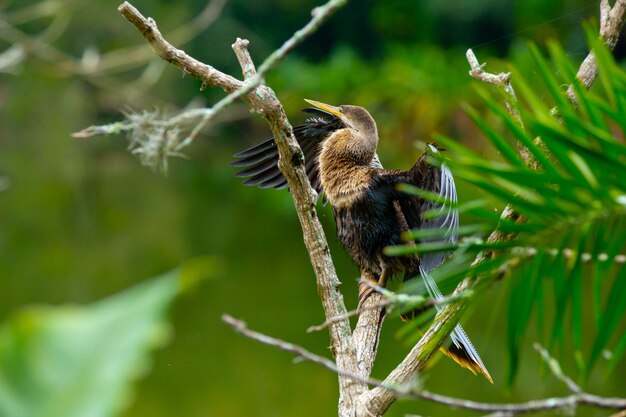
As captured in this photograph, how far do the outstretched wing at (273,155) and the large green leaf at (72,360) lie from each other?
2.14m

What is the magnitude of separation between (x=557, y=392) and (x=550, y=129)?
4740 millimetres

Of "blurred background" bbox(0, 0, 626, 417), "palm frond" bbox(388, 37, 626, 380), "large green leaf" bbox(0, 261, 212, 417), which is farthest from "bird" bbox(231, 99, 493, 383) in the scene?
"large green leaf" bbox(0, 261, 212, 417)

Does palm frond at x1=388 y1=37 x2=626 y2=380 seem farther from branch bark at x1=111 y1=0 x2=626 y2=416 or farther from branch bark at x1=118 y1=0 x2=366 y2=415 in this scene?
branch bark at x1=118 y1=0 x2=366 y2=415

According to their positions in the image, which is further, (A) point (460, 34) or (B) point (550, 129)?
(A) point (460, 34)

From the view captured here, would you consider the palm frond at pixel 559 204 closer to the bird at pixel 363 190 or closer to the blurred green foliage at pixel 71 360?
the blurred green foliage at pixel 71 360

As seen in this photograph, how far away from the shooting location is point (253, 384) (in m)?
6.04

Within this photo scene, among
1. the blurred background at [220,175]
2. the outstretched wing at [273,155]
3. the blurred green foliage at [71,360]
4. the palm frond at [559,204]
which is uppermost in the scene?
the blurred background at [220,175]

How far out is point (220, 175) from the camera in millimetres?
16672

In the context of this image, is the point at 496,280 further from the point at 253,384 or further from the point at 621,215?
the point at 253,384

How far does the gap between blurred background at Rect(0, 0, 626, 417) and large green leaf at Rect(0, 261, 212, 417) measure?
0.29 ft

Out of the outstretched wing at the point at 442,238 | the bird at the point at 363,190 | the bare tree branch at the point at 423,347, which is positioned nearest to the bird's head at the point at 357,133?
the bird at the point at 363,190

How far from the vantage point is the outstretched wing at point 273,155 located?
2.66 meters

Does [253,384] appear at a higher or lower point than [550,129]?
higher

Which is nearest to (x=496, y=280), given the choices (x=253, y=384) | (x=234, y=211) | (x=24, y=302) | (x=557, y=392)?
(x=557, y=392)
